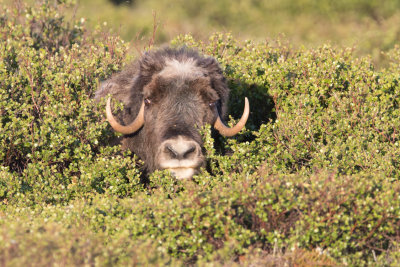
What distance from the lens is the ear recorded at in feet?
23.3

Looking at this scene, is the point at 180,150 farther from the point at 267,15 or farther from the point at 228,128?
the point at 267,15

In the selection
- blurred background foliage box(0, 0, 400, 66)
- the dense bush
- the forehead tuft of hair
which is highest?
blurred background foliage box(0, 0, 400, 66)

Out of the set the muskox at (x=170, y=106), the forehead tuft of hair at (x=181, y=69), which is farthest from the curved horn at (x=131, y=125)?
the forehead tuft of hair at (x=181, y=69)

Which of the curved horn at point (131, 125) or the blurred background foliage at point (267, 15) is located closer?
the curved horn at point (131, 125)

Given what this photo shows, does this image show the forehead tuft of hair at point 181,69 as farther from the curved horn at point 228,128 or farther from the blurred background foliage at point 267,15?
the blurred background foliage at point 267,15

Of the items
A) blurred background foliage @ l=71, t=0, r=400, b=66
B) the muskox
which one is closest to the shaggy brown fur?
the muskox

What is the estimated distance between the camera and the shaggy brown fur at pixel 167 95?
659cm

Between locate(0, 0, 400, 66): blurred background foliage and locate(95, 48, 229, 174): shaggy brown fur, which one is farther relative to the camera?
locate(0, 0, 400, 66): blurred background foliage

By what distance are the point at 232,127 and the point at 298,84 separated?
4.07ft

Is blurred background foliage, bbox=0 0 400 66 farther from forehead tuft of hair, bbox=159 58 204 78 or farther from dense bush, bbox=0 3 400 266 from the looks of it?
forehead tuft of hair, bbox=159 58 204 78

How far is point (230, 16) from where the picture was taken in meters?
22.7

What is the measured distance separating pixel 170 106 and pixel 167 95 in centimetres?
17

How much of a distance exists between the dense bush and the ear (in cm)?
47

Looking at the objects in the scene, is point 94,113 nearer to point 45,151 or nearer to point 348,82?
point 45,151
